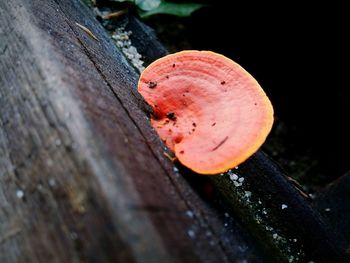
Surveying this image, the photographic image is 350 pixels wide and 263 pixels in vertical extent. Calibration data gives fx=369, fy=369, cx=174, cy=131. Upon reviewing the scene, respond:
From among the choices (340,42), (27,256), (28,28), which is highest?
(28,28)

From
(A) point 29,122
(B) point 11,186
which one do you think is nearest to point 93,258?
(B) point 11,186

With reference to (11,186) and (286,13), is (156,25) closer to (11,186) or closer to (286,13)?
(286,13)

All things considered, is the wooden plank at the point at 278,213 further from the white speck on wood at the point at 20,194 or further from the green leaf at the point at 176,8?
the green leaf at the point at 176,8

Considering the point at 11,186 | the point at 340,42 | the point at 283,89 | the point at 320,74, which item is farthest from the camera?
the point at 283,89

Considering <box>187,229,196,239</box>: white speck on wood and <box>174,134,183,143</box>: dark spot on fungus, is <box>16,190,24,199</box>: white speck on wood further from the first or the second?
<box>174,134,183,143</box>: dark spot on fungus

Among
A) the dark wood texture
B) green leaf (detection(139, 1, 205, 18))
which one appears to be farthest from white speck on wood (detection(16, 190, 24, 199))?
green leaf (detection(139, 1, 205, 18))

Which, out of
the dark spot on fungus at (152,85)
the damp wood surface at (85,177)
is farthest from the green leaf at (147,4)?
the dark spot on fungus at (152,85)

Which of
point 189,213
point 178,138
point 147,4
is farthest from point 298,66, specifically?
point 189,213
